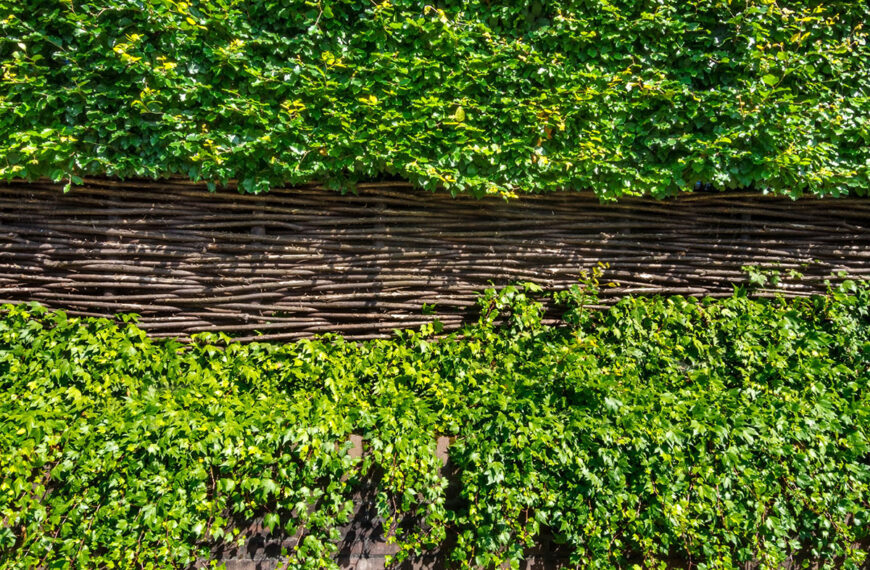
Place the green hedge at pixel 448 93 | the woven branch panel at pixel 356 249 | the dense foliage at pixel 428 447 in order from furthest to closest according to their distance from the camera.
Answer: the woven branch panel at pixel 356 249 → the green hedge at pixel 448 93 → the dense foliage at pixel 428 447

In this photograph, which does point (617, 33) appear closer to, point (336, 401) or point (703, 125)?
point (703, 125)

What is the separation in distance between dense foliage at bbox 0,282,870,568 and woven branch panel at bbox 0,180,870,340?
30 centimetres

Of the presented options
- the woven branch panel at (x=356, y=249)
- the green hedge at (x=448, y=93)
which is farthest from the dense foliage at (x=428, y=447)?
the green hedge at (x=448, y=93)

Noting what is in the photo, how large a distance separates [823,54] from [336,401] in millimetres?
4663

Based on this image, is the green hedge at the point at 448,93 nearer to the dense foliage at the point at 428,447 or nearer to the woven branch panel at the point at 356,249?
the woven branch panel at the point at 356,249

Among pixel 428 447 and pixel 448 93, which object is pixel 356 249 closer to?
pixel 448 93

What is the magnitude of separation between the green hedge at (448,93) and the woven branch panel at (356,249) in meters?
0.25

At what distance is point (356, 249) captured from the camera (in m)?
3.92

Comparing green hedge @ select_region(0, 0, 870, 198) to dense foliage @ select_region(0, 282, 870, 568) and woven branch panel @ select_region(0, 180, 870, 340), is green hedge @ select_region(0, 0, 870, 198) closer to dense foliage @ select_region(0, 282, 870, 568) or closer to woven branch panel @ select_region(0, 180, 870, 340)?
woven branch panel @ select_region(0, 180, 870, 340)

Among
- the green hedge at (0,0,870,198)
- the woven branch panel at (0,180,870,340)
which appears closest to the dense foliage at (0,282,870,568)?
the woven branch panel at (0,180,870,340)

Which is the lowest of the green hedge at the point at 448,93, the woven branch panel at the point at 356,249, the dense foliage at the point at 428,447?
the dense foliage at the point at 428,447

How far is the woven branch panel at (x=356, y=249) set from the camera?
12.2 feet

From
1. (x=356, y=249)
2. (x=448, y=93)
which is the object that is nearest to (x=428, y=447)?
(x=356, y=249)

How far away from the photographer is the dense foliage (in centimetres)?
272
